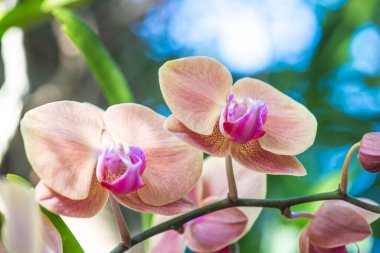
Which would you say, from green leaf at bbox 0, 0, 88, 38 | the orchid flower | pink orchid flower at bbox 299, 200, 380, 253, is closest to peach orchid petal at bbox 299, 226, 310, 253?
pink orchid flower at bbox 299, 200, 380, 253

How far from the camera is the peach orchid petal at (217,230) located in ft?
1.52

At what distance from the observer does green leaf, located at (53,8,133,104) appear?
63 centimetres

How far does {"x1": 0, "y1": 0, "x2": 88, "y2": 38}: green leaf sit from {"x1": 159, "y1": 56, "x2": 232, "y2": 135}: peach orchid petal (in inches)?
17.3

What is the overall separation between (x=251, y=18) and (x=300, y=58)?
0.49 meters

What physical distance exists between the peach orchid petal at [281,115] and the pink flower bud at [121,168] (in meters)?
0.10

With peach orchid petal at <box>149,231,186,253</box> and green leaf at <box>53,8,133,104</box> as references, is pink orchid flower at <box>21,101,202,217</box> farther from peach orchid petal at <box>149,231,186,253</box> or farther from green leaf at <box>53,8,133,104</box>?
green leaf at <box>53,8,133,104</box>

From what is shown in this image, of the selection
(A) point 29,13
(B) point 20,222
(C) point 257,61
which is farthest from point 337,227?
(C) point 257,61

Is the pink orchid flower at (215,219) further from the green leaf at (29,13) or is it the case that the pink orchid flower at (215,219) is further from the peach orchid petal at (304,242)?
the green leaf at (29,13)

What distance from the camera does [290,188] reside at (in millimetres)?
936

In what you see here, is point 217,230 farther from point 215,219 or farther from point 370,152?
point 370,152

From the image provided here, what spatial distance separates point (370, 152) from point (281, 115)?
0.22 feet

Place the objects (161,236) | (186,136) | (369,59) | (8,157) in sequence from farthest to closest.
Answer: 1. (369,59)
2. (8,157)
3. (161,236)
4. (186,136)

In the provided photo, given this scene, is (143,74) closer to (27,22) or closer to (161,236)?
(27,22)

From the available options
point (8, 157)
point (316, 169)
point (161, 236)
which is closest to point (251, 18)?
point (316, 169)
